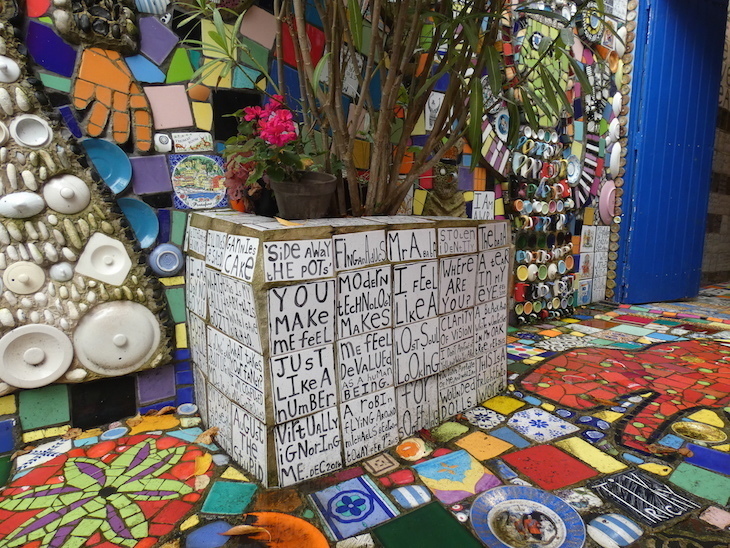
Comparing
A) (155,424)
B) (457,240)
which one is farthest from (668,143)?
(155,424)

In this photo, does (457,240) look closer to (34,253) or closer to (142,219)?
(142,219)

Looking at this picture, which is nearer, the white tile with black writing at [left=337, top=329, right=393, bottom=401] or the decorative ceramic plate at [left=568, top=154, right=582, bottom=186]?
the white tile with black writing at [left=337, top=329, right=393, bottom=401]

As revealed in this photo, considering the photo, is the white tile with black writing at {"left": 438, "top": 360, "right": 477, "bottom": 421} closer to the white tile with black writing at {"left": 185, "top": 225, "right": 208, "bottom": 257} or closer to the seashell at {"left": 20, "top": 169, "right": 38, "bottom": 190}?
the white tile with black writing at {"left": 185, "top": 225, "right": 208, "bottom": 257}

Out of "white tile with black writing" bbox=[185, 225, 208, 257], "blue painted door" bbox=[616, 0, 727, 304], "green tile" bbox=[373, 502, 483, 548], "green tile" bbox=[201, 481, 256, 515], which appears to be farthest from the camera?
"blue painted door" bbox=[616, 0, 727, 304]

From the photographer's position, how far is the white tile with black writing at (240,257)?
4.40 ft

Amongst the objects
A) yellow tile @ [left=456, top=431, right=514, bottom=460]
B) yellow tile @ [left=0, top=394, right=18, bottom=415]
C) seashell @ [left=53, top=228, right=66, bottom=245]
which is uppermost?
seashell @ [left=53, top=228, right=66, bottom=245]

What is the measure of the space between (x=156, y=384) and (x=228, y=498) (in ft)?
2.38

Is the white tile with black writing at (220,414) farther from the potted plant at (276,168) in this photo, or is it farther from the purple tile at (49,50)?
the purple tile at (49,50)

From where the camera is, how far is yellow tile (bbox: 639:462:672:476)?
152 cm

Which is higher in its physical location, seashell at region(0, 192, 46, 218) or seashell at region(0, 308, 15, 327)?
seashell at region(0, 192, 46, 218)

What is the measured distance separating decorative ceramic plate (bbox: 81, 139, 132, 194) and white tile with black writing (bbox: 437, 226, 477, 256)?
1.23 meters

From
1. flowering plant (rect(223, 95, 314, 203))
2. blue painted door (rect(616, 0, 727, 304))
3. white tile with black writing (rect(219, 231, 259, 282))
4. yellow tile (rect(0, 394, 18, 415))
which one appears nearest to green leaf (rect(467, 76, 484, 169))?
flowering plant (rect(223, 95, 314, 203))

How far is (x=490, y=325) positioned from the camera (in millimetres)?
2090

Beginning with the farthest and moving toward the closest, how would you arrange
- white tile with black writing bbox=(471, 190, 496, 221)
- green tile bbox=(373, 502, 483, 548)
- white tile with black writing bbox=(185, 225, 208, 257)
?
white tile with black writing bbox=(471, 190, 496, 221)
white tile with black writing bbox=(185, 225, 208, 257)
green tile bbox=(373, 502, 483, 548)
